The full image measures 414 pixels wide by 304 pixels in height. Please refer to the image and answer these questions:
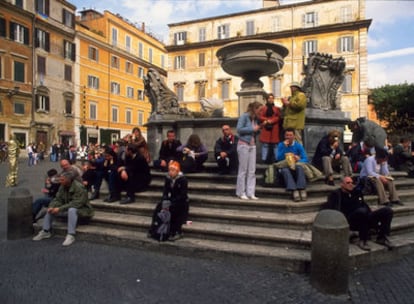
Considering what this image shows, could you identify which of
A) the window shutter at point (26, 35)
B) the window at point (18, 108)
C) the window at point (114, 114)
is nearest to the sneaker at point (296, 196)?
the window at point (18, 108)

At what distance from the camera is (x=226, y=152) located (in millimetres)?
7520

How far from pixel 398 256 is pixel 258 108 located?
143 inches

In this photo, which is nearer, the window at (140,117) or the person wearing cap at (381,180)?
the person wearing cap at (381,180)

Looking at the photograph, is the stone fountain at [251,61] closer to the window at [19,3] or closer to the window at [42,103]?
the window at [42,103]

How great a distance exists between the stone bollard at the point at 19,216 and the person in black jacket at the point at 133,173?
1730 mm

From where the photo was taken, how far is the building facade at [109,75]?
144 ft

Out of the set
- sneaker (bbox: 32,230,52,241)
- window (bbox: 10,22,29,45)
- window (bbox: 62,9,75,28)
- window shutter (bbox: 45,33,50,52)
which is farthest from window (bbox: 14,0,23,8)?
sneaker (bbox: 32,230,52,241)

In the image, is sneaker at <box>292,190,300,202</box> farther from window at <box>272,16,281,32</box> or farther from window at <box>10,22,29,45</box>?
window at <box>272,16,281,32</box>

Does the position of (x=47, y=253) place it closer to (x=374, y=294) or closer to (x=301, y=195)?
(x=301, y=195)

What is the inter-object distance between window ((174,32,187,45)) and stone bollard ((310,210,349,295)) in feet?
153

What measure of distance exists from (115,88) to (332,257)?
4819 centimetres

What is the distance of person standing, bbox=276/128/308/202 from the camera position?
6176 mm

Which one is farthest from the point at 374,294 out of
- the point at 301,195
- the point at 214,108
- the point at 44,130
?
the point at 44,130

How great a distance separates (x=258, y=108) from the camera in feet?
23.3
